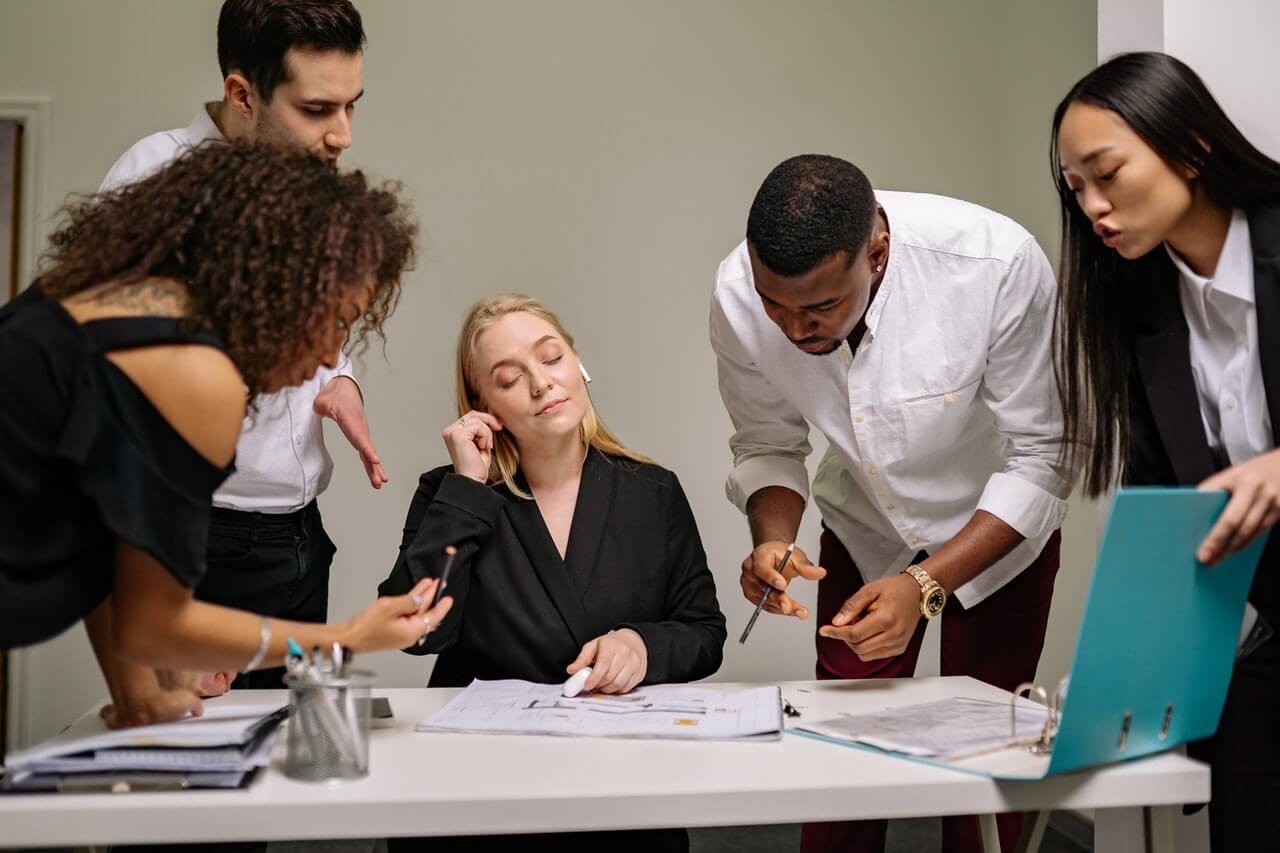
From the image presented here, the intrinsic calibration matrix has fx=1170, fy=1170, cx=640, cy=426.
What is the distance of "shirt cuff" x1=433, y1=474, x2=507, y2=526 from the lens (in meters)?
1.99

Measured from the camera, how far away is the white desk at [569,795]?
1.20m

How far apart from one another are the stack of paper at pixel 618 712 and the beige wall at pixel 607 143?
2.29 meters

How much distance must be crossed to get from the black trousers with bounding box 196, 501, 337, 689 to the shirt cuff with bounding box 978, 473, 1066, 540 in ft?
3.90

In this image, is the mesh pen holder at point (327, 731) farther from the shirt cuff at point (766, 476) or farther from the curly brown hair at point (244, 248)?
the shirt cuff at point (766, 476)

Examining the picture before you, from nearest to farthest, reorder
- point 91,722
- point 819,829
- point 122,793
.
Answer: point 122,793, point 91,722, point 819,829

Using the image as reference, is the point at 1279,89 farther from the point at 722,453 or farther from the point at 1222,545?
the point at 722,453

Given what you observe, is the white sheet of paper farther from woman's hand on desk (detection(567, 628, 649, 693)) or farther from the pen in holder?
the pen in holder

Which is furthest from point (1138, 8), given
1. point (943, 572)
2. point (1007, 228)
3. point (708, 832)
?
point (708, 832)

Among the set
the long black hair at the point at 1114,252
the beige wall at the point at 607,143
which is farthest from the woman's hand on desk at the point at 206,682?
the beige wall at the point at 607,143

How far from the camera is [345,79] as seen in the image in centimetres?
208

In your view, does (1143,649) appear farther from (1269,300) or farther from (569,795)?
(569,795)

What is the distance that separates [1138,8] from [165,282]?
163 centimetres

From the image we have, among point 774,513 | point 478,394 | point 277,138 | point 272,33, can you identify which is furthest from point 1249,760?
point 272,33

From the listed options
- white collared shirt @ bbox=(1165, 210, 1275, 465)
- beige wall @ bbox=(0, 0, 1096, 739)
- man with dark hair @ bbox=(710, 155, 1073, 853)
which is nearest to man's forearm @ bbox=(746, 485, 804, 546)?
man with dark hair @ bbox=(710, 155, 1073, 853)
